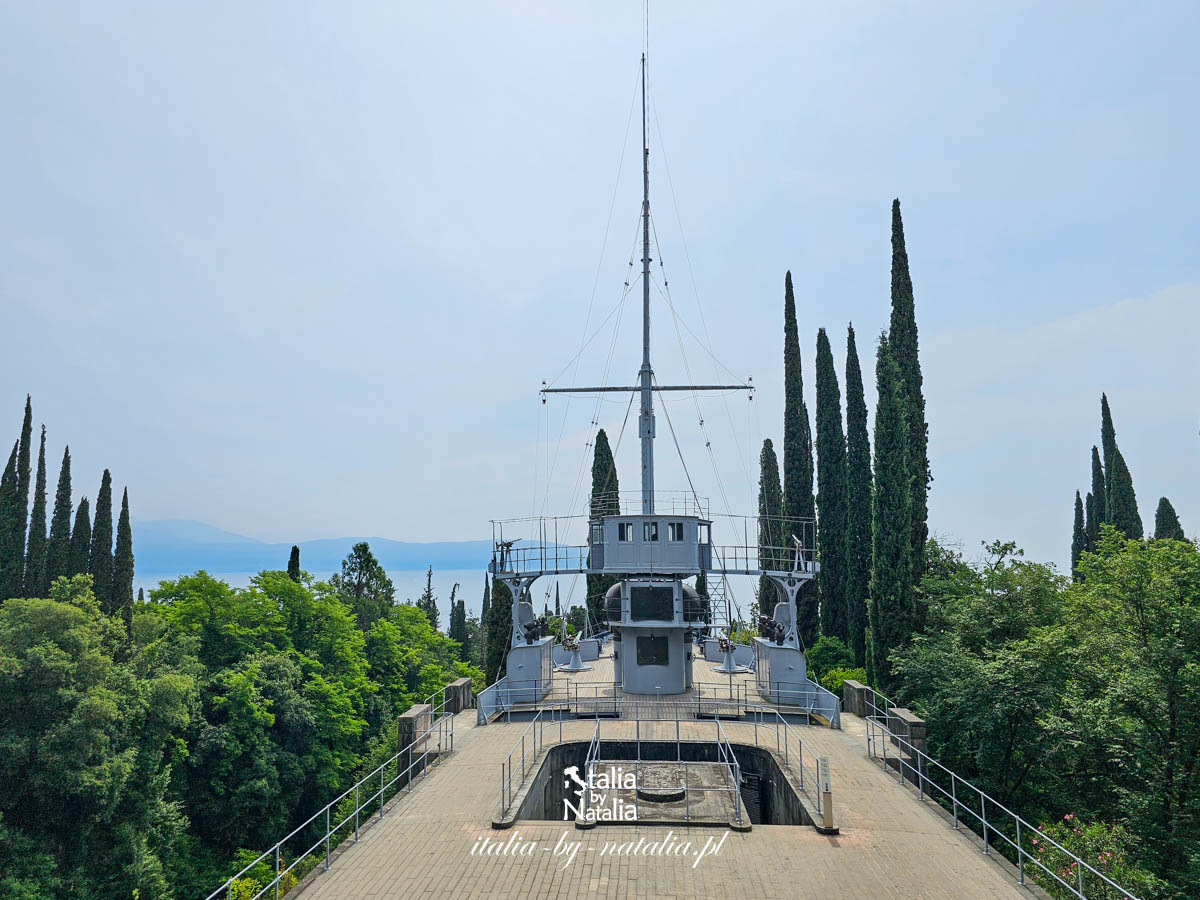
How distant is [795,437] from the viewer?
148 ft

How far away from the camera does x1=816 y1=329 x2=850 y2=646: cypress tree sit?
40000 millimetres

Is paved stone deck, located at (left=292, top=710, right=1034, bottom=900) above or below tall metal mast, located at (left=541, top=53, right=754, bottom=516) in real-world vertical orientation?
below

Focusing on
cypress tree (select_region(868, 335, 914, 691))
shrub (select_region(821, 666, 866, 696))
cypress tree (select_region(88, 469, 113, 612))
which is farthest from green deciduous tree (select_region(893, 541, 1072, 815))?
cypress tree (select_region(88, 469, 113, 612))

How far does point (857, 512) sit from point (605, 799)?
2626 centimetres

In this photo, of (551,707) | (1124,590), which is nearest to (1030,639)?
(1124,590)

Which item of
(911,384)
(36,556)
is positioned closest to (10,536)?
(36,556)

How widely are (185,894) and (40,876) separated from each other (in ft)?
23.6

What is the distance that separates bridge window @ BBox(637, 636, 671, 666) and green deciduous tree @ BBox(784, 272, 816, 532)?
66.2 feet

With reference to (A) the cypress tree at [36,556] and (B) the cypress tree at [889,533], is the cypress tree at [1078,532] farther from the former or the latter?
(A) the cypress tree at [36,556]

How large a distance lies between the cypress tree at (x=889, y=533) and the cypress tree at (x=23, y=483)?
46346mm

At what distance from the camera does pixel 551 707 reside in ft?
77.4

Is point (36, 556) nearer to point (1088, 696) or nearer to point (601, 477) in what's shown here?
point (601, 477)

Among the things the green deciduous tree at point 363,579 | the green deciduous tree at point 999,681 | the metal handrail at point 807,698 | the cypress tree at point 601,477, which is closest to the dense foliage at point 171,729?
the green deciduous tree at point 363,579

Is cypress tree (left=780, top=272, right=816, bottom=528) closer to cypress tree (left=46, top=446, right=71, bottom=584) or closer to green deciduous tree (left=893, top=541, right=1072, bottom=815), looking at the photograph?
green deciduous tree (left=893, top=541, right=1072, bottom=815)
